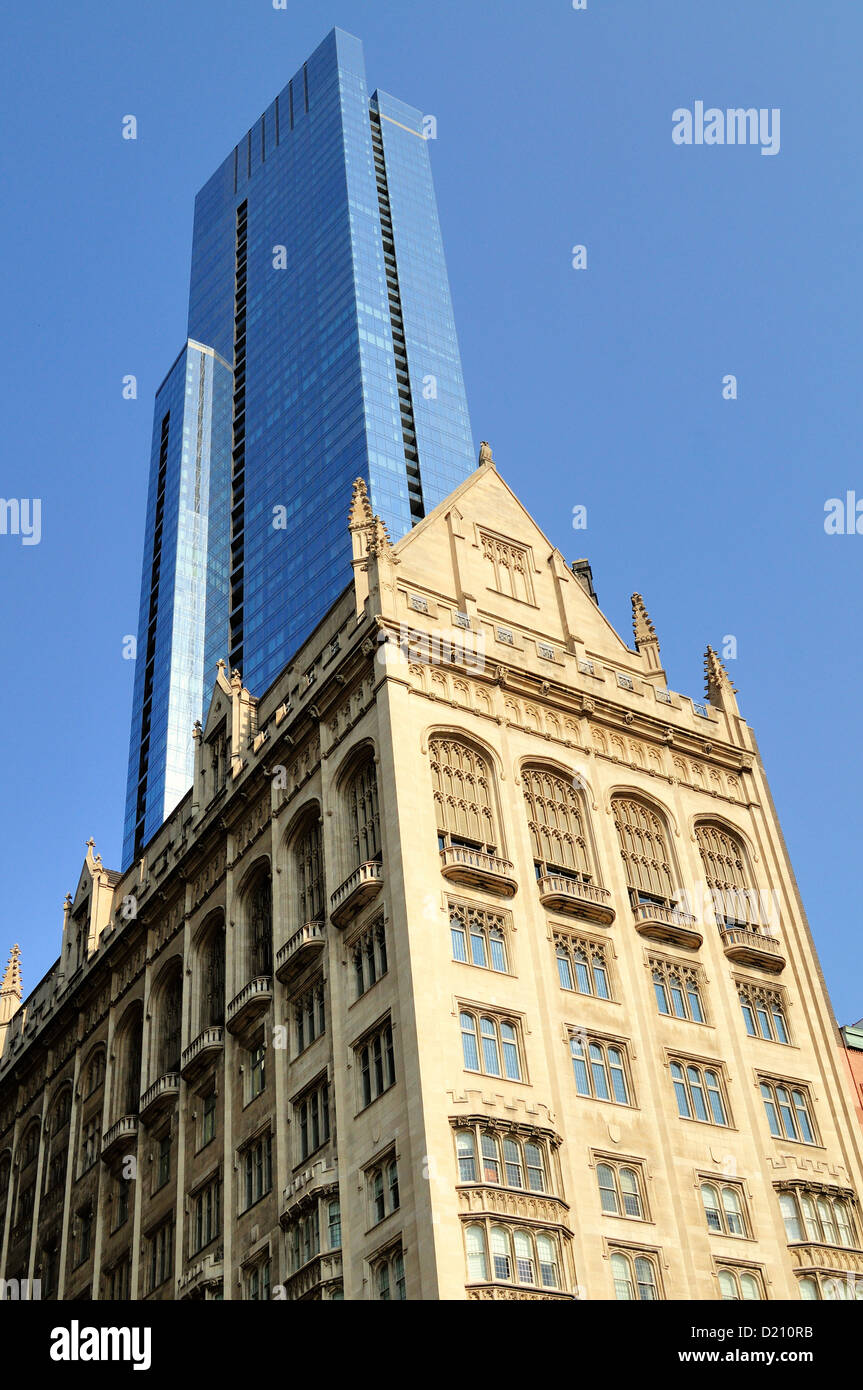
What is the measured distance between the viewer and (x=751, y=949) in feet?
192

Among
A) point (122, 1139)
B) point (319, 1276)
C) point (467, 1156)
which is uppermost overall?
point (122, 1139)

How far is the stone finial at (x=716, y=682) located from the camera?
6925 cm

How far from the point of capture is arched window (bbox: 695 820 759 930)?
6097 cm

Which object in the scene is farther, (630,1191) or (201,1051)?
(201,1051)

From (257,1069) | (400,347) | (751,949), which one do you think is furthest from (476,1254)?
(400,347)

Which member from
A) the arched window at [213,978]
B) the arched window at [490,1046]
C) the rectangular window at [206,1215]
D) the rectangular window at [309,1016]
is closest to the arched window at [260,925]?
the arched window at [213,978]

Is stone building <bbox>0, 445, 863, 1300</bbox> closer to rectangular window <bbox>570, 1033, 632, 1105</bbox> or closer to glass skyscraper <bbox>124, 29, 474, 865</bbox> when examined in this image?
rectangular window <bbox>570, 1033, 632, 1105</bbox>

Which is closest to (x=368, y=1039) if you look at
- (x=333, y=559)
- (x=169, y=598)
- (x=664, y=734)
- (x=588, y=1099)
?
(x=588, y=1099)

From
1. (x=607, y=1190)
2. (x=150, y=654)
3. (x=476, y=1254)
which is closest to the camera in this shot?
(x=476, y=1254)

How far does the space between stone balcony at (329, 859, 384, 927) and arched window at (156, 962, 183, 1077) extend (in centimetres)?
1372

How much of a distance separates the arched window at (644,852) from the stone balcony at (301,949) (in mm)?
11802

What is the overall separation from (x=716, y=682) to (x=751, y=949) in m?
15.0

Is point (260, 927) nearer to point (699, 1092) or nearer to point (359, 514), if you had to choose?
point (359, 514)
